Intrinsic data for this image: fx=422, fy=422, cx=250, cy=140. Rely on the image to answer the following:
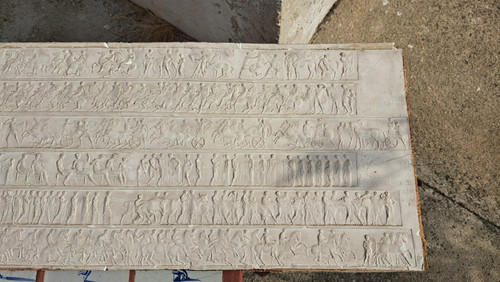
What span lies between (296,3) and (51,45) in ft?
5.93

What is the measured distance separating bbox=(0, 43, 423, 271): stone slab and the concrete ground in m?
0.79

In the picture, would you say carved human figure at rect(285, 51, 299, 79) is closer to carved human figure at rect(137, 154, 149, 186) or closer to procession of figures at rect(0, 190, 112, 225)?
carved human figure at rect(137, 154, 149, 186)

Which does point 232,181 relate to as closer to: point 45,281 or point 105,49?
point 105,49

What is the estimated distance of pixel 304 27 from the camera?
3395 mm

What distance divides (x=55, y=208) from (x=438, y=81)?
323 centimetres

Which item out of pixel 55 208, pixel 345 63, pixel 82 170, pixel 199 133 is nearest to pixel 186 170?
pixel 199 133

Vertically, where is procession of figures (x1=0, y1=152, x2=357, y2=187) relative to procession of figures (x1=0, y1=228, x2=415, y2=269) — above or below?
A: above

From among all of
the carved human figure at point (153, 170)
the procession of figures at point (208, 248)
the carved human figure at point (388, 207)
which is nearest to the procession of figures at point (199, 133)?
the carved human figure at point (153, 170)

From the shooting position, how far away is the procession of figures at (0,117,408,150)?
2.91 metres

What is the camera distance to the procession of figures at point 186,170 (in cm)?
286

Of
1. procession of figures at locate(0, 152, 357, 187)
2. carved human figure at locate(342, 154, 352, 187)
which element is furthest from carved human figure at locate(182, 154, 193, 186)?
carved human figure at locate(342, 154, 352, 187)

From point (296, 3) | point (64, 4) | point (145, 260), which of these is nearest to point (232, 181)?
point (145, 260)

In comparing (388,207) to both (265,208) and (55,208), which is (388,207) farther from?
(55,208)

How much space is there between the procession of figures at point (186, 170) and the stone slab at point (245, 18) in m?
0.96
